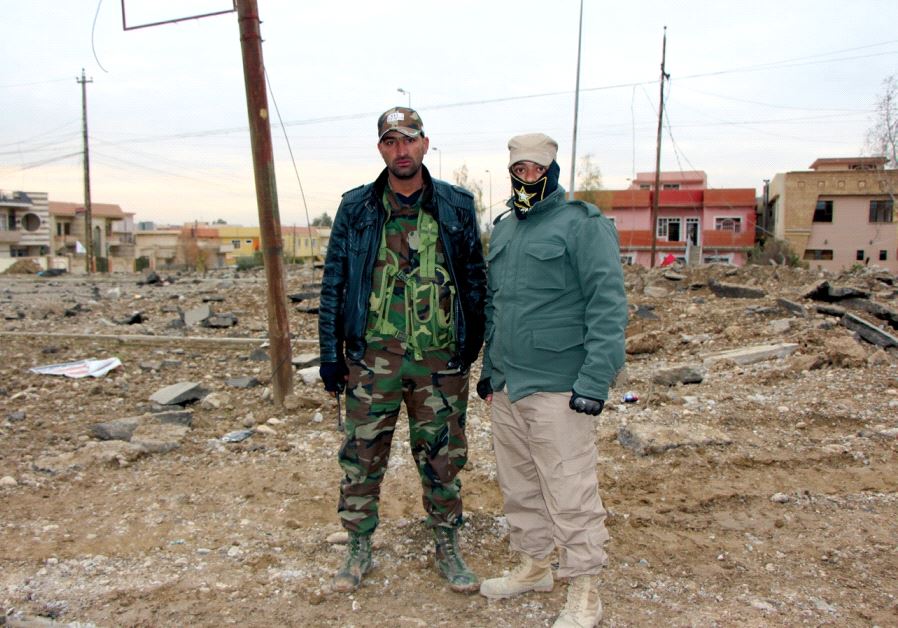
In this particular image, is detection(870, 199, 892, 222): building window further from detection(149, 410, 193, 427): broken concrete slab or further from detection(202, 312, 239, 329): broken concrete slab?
detection(149, 410, 193, 427): broken concrete slab

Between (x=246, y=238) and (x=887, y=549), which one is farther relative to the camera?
(x=246, y=238)

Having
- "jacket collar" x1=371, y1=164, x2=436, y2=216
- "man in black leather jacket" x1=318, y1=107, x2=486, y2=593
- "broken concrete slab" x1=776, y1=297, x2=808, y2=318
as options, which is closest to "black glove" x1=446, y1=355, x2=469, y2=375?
"man in black leather jacket" x1=318, y1=107, x2=486, y2=593

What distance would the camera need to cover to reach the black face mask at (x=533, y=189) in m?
2.92

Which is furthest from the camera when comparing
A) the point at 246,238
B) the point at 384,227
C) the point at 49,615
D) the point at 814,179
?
the point at 246,238

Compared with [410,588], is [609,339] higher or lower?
higher

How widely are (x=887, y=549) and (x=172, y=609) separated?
10.7 feet

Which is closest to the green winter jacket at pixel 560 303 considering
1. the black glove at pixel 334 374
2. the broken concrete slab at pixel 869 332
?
the black glove at pixel 334 374

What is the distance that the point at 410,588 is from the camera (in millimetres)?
3180

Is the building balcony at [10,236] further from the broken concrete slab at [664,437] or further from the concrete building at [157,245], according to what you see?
the broken concrete slab at [664,437]

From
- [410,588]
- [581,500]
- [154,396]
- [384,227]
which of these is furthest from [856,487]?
[154,396]

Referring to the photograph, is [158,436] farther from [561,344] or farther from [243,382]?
[561,344]

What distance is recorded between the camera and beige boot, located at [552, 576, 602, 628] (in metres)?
2.77

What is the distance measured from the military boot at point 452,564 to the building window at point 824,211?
4287 centimetres

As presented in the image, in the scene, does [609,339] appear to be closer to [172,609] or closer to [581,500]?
[581,500]
